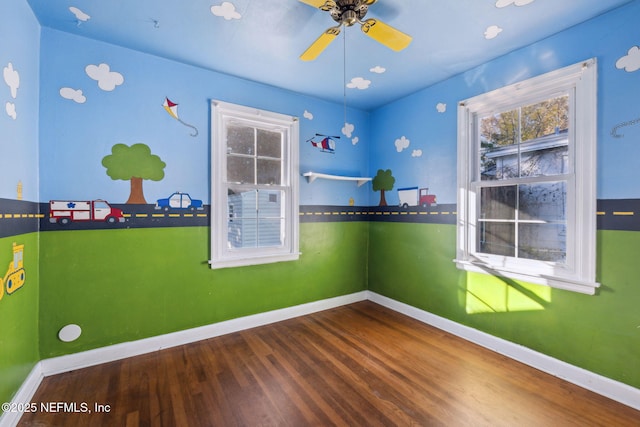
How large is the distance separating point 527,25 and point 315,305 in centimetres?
318

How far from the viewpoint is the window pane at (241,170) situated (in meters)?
2.80

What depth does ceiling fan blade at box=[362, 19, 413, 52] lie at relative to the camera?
5.31 feet

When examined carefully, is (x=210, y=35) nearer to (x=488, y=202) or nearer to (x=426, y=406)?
(x=488, y=202)

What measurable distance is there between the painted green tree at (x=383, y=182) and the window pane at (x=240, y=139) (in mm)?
1602

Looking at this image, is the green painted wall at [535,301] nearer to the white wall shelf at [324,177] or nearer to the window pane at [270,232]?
the white wall shelf at [324,177]

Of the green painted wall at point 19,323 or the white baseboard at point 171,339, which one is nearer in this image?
the green painted wall at point 19,323

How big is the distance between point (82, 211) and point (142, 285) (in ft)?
2.43

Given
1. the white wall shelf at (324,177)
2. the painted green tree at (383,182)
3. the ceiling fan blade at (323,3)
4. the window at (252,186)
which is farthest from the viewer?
the painted green tree at (383,182)

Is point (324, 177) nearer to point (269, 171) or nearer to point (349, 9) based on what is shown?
point (269, 171)

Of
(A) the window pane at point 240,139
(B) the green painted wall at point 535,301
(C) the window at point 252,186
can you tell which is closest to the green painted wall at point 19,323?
(C) the window at point 252,186

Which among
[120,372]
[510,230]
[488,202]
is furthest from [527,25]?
[120,372]

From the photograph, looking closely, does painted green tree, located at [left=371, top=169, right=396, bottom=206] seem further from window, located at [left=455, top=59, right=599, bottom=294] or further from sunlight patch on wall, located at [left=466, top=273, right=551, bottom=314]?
sunlight patch on wall, located at [left=466, top=273, right=551, bottom=314]

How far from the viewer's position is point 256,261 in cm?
286

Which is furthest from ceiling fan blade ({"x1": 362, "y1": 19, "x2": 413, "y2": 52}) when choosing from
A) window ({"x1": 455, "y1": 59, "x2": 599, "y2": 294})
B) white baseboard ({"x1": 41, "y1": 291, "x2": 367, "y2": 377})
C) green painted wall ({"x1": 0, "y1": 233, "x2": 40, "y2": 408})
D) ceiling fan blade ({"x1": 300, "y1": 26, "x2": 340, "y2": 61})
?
white baseboard ({"x1": 41, "y1": 291, "x2": 367, "y2": 377})
